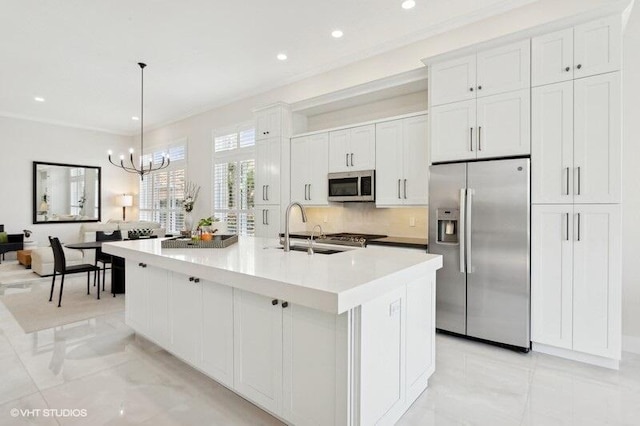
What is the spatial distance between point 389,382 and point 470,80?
2.87 metres

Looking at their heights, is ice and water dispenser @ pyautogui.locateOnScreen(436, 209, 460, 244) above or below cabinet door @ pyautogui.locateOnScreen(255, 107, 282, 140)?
below

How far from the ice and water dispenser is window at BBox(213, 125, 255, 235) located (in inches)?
145

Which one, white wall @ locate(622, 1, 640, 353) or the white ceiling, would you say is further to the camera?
the white ceiling

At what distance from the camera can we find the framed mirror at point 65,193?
8.00m

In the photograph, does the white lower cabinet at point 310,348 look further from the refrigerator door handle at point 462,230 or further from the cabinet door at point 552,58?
the cabinet door at point 552,58

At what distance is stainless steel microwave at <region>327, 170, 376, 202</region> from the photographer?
14.0 feet

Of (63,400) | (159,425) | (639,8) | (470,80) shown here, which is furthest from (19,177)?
(639,8)

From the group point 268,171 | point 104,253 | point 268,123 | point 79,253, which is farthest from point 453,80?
point 79,253

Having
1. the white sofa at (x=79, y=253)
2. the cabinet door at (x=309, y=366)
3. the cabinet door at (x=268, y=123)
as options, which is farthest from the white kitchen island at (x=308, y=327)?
the white sofa at (x=79, y=253)

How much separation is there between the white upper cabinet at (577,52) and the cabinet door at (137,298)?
391 cm

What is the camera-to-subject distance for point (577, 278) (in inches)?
111

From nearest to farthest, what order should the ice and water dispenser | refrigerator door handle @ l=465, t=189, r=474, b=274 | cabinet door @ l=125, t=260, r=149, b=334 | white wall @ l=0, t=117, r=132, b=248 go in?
cabinet door @ l=125, t=260, r=149, b=334
refrigerator door handle @ l=465, t=189, r=474, b=274
the ice and water dispenser
white wall @ l=0, t=117, r=132, b=248

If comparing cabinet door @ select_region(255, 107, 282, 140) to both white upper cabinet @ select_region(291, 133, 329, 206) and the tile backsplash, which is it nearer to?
white upper cabinet @ select_region(291, 133, 329, 206)

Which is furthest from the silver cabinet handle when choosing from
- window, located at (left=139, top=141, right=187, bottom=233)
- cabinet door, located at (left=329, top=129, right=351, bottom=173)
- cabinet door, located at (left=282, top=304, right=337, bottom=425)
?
window, located at (left=139, top=141, right=187, bottom=233)
